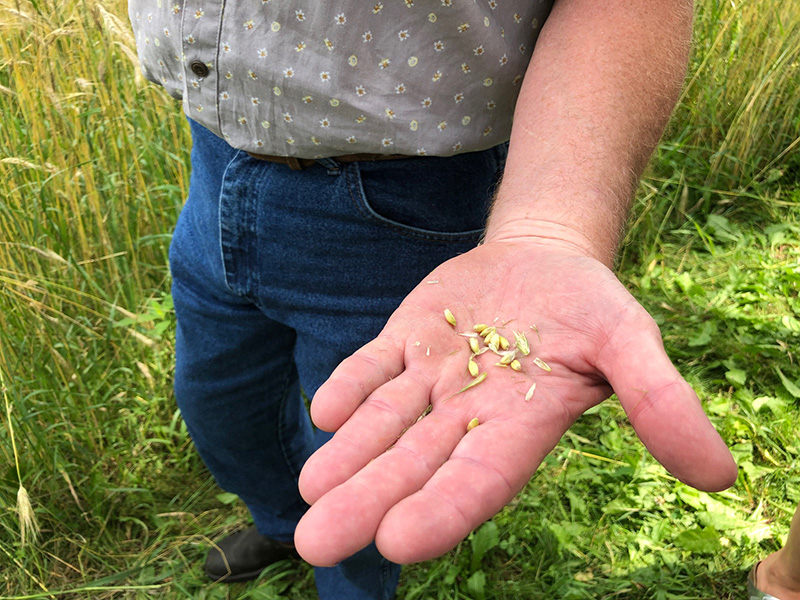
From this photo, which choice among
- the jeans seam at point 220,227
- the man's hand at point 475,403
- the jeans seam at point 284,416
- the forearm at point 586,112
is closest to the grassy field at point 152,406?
the jeans seam at point 284,416

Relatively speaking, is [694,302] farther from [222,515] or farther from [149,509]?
[149,509]

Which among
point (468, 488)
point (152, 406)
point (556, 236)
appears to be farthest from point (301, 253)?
point (152, 406)

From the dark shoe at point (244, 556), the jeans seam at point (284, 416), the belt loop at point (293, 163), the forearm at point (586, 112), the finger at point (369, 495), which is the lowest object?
the dark shoe at point (244, 556)

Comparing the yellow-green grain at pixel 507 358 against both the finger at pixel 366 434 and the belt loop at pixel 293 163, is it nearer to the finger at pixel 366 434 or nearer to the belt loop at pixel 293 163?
the finger at pixel 366 434

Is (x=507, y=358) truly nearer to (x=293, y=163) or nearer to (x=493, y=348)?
(x=493, y=348)

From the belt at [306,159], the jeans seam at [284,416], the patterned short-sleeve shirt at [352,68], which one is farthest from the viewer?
the jeans seam at [284,416]

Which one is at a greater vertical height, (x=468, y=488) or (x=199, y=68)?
(x=199, y=68)

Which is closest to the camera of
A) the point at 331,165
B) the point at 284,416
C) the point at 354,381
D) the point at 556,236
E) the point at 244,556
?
the point at 354,381
